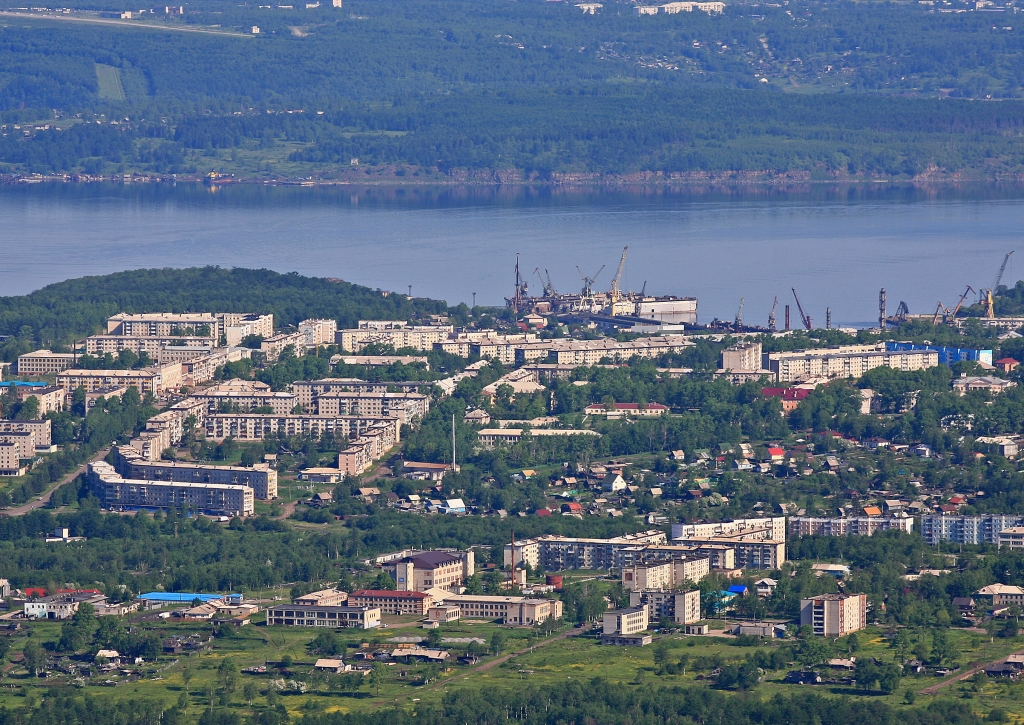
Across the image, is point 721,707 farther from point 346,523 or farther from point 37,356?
point 37,356

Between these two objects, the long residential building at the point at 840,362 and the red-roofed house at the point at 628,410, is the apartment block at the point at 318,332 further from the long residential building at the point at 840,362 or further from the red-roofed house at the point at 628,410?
the red-roofed house at the point at 628,410

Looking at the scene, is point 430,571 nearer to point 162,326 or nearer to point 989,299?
point 162,326

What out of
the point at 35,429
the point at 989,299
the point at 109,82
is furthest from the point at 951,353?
the point at 109,82

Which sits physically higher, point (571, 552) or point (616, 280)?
point (616, 280)

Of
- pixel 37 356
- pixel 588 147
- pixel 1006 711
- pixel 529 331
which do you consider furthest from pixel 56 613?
pixel 588 147

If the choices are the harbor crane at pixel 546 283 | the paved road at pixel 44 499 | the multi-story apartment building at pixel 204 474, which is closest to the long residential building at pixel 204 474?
the multi-story apartment building at pixel 204 474
